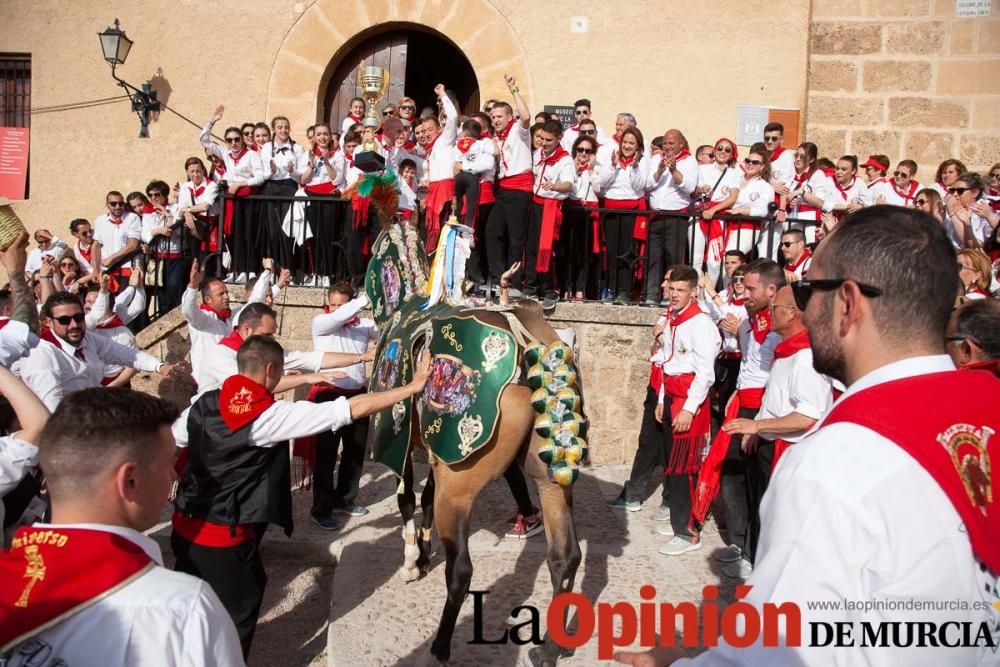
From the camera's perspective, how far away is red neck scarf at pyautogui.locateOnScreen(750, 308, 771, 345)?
5684 mm

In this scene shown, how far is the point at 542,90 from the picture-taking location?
1145cm

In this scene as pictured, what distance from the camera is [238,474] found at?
3.82 meters

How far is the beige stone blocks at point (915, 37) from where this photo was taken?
1065cm

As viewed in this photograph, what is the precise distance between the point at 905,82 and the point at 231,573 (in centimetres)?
1058

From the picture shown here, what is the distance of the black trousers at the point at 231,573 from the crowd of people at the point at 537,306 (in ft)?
0.04

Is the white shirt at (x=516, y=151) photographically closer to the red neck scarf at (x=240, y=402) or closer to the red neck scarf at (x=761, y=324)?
the red neck scarf at (x=761, y=324)

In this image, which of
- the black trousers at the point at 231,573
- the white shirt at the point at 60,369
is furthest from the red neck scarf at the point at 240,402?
the white shirt at the point at 60,369

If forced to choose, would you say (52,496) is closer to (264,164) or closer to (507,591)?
(507,591)

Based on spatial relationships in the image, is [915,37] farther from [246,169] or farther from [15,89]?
[15,89]

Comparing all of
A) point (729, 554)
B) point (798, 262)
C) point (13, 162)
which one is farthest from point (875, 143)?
point (13, 162)

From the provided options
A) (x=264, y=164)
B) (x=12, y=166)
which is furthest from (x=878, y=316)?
(x=12, y=166)

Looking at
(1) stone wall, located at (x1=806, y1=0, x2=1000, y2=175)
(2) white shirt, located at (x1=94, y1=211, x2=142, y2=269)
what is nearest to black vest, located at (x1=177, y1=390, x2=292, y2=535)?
(2) white shirt, located at (x1=94, y1=211, x2=142, y2=269)

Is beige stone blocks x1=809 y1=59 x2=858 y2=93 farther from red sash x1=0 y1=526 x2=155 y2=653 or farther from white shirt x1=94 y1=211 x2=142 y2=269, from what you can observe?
red sash x1=0 y1=526 x2=155 y2=653

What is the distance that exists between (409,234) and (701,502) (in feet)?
9.10
